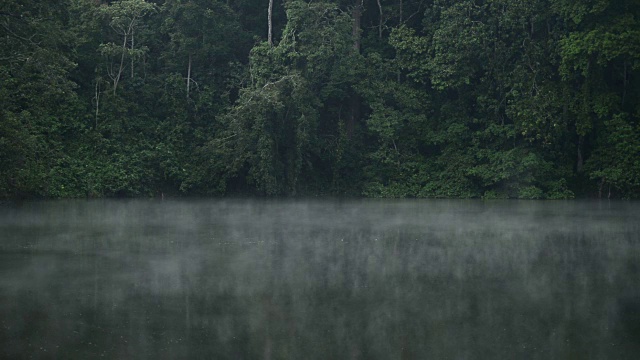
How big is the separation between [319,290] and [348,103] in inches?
1144

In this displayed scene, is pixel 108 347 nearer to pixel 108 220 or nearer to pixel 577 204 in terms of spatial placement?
pixel 108 220

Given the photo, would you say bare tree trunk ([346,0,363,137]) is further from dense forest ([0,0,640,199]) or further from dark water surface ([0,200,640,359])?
dark water surface ([0,200,640,359])

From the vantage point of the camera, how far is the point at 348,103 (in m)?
39.1

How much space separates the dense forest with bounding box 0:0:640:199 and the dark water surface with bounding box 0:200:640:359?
13.0 metres

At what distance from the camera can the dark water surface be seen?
7.57m

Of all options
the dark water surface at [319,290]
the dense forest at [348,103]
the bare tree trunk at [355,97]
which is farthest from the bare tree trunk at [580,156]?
the dark water surface at [319,290]

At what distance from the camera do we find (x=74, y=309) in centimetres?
922

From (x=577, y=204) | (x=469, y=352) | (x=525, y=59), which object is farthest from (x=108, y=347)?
(x=525, y=59)

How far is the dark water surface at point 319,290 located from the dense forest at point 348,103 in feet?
42.7

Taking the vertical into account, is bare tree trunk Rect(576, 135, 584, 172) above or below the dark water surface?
above

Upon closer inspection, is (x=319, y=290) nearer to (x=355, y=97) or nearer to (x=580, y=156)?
(x=580, y=156)

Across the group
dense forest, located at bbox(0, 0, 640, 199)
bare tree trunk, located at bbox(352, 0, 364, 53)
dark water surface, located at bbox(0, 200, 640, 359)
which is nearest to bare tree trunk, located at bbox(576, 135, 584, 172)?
dense forest, located at bbox(0, 0, 640, 199)

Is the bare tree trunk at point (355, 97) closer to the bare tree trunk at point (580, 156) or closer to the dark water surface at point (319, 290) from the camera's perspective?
the bare tree trunk at point (580, 156)

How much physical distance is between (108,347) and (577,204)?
2467 centimetres
